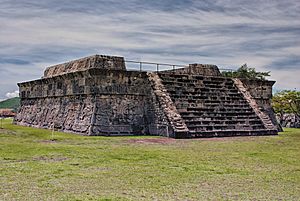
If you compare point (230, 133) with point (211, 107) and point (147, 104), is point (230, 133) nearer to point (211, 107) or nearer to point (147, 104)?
point (211, 107)

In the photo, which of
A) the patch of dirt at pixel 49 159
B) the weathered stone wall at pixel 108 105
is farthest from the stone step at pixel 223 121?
the patch of dirt at pixel 49 159

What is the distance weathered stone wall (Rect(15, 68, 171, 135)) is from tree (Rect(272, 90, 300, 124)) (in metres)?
14.0

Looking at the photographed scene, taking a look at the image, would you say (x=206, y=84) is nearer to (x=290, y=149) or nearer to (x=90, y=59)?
(x=90, y=59)

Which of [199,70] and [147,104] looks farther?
[199,70]

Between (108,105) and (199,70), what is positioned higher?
(199,70)

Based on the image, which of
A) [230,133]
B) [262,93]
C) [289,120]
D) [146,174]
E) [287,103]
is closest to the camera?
[146,174]

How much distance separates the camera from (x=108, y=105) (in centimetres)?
1407

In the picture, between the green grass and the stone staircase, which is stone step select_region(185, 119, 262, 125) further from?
the green grass

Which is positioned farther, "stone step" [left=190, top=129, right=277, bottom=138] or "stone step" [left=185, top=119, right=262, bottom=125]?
"stone step" [left=185, top=119, right=262, bottom=125]

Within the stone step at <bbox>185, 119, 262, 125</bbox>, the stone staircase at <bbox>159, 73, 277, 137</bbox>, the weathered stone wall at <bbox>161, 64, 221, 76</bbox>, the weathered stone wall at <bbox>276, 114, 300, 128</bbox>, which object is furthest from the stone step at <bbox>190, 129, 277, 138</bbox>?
the weathered stone wall at <bbox>276, 114, 300, 128</bbox>

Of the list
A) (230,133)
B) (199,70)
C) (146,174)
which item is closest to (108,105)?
(230,133)

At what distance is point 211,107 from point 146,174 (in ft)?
30.4

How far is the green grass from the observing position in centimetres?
479

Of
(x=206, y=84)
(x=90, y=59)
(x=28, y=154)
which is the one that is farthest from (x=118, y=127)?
(x=28, y=154)
